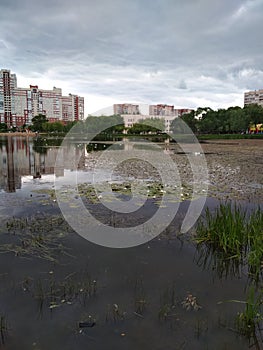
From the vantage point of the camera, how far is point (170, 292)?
3539mm

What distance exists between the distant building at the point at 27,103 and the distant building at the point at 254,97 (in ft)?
307

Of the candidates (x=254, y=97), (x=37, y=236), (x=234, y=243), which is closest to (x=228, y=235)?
(x=234, y=243)

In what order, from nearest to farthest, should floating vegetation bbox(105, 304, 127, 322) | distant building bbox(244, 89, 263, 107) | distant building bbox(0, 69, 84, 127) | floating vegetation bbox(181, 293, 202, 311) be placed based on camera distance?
floating vegetation bbox(105, 304, 127, 322), floating vegetation bbox(181, 293, 202, 311), distant building bbox(0, 69, 84, 127), distant building bbox(244, 89, 263, 107)

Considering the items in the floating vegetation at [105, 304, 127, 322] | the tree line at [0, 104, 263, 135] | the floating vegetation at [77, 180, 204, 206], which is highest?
the tree line at [0, 104, 263, 135]

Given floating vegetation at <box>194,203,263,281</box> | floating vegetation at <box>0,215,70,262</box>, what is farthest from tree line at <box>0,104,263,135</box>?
floating vegetation at <box>194,203,263,281</box>

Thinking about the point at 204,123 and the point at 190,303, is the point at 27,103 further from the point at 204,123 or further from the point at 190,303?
the point at 190,303

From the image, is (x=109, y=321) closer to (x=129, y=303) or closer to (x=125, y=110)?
(x=129, y=303)

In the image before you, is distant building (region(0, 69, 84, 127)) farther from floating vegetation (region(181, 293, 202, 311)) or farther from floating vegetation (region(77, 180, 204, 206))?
floating vegetation (region(181, 293, 202, 311))

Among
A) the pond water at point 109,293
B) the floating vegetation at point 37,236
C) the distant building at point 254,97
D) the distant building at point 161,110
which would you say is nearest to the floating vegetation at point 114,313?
the pond water at point 109,293

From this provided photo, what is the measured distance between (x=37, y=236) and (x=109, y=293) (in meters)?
2.23

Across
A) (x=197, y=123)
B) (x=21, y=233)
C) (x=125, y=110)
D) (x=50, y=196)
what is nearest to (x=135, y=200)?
(x=50, y=196)

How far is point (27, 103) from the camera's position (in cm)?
13388

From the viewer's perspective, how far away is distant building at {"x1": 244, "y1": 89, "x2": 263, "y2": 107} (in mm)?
130500

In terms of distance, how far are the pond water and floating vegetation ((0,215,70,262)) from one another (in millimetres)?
17
